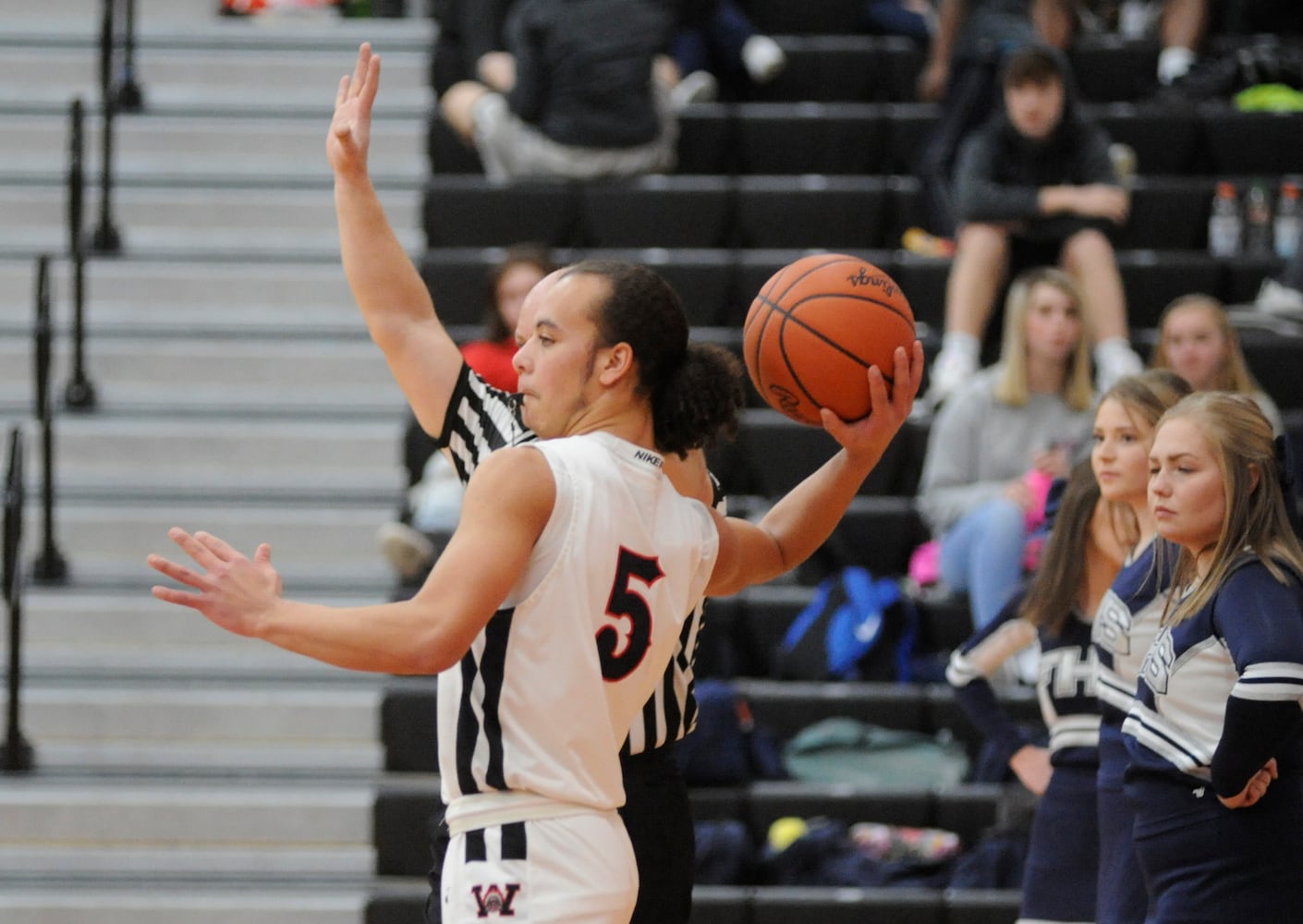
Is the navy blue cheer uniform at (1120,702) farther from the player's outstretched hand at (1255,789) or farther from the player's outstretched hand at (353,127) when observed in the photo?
the player's outstretched hand at (353,127)

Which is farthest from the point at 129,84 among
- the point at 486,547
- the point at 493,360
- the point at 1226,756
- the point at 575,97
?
the point at 1226,756

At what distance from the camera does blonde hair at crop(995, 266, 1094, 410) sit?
5723 mm

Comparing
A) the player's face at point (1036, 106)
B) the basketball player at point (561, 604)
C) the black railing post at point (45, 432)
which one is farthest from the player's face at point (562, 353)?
the player's face at point (1036, 106)

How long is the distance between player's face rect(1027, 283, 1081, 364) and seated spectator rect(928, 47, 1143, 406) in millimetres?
439

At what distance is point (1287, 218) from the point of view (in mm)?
7098

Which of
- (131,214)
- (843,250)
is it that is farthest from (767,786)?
(131,214)

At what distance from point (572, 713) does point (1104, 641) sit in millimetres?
1371

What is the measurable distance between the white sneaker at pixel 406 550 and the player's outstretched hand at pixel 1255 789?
123 inches

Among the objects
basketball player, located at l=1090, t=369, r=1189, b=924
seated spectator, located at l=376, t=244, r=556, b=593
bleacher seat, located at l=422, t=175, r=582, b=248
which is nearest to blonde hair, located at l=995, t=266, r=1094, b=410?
seated spectator, located at l=376, t=244, r=556, b=593

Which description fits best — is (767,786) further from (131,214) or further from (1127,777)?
(131,214)

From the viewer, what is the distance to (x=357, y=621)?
87.8 inches

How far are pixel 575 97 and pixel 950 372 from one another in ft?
6.18

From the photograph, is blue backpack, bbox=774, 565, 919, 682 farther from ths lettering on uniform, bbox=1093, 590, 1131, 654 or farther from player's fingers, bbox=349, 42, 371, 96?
player's fingers, bbox=349, 42, 371, 96

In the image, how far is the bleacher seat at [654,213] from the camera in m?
6.96
